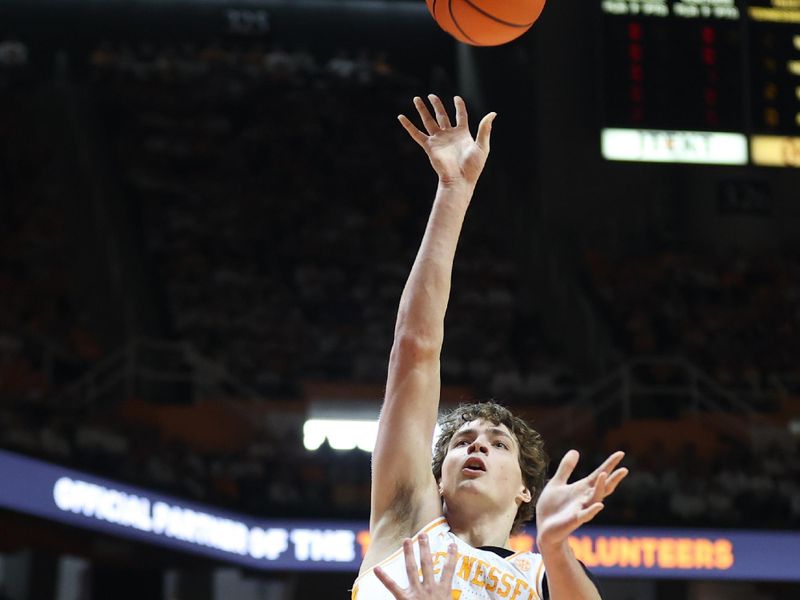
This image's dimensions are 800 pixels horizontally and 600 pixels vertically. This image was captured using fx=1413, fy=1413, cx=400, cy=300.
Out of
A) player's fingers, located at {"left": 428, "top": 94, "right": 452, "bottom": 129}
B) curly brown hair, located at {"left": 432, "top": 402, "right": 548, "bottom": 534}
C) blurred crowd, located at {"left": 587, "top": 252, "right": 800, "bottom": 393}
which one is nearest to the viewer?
curly brown hair, located at {"left": 432, "top": 402, "right": 548, "bottom": 534}

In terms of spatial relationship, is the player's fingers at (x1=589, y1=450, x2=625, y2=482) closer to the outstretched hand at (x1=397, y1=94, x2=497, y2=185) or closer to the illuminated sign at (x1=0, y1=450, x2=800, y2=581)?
the outstretched hand at (x1=397, y1=94, x2=497, y2=185)

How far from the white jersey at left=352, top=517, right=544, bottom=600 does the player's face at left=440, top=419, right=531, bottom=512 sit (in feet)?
0.37

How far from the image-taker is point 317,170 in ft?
60.6

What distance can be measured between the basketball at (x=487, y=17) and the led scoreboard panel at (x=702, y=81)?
590 centimetres

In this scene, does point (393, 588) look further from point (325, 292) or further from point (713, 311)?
point (713, 311)

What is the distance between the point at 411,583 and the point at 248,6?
21379 millimetres

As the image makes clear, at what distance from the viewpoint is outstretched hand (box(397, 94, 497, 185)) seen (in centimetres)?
330

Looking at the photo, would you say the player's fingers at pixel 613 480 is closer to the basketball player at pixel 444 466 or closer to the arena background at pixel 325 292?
the basketball player at pixel 444 466

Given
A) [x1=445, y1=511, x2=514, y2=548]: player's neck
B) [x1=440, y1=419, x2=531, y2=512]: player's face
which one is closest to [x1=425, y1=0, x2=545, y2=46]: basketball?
[x1=440, y1=419, x2=531, y2=512]: player's face

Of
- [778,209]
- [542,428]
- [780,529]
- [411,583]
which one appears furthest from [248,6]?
[411,583]

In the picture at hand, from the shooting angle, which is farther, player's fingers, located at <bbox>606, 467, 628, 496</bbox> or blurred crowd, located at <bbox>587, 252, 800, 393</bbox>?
blurred crowd, located at <bbox>587, 252, 800, 393</bbox>

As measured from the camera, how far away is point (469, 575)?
2.91 m

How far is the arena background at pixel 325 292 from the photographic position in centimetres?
1114

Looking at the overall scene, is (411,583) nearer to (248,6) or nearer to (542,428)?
(542,428)
